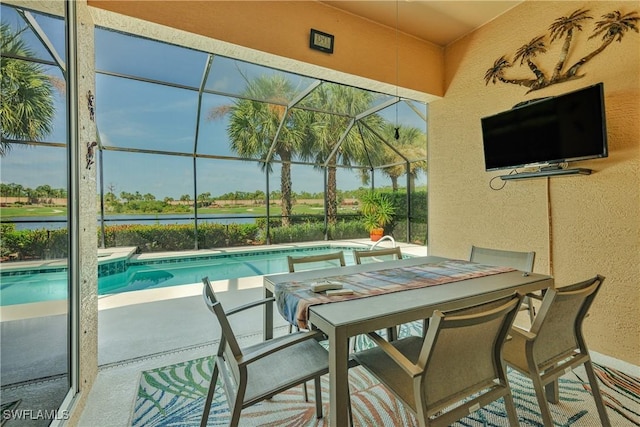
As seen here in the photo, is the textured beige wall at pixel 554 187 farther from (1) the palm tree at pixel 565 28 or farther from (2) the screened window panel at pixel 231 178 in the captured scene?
(2) the screened window panel at pixel 231 178

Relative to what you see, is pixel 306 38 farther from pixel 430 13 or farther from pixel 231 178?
pixel 231 178

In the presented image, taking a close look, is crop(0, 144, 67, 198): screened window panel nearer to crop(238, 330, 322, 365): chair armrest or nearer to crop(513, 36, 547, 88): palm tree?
crop(238, 330, 322, 365): chair armrest

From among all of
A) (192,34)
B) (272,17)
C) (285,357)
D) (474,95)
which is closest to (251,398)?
(285,357)

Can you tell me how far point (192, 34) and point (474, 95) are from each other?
2853 mm

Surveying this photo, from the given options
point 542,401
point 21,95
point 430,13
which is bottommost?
point 542,401

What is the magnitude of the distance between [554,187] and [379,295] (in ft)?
6.89

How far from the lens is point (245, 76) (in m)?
5.20

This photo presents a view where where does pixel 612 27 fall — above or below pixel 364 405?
above

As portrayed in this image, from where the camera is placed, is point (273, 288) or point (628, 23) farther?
point (628, 23)

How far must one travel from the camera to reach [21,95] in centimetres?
132

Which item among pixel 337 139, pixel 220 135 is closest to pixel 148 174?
pixel 220 135

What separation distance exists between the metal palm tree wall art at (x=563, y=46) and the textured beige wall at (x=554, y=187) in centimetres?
4

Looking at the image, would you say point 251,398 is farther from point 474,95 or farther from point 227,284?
point 474,95

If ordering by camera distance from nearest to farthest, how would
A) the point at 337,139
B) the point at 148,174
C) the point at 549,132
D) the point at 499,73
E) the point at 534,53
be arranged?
the point at 549,132
the point at 534,53
the point at 499,73
the point at 148,174
the point at 337,139
